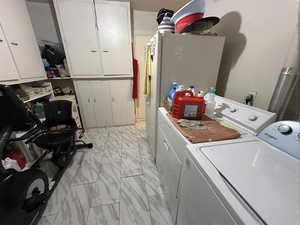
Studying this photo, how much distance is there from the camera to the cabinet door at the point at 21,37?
1.55 meters

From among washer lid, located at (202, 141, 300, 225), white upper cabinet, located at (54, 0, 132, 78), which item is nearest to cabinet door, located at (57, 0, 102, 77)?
white upper cabinet, located at (54, 0, 132, 78)

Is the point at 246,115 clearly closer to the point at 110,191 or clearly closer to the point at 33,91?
the point at 110,191

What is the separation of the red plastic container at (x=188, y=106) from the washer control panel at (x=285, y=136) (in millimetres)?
436

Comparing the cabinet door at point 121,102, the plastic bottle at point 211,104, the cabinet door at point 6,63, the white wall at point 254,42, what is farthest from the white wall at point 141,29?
the plastic bottle at point 211,104

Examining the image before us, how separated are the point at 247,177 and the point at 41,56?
3.21 m

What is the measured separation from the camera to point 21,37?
174 cm

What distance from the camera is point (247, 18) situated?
117cm

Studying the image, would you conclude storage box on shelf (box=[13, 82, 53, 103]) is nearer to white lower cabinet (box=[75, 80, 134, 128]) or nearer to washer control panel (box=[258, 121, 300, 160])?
white lower cabinet (box=[75, 80, 134, 128])

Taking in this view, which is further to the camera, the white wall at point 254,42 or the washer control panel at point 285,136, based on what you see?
the white wall at point 254,42

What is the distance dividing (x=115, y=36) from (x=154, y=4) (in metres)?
1.04

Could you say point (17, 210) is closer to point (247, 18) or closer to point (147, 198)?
point (147, 198)

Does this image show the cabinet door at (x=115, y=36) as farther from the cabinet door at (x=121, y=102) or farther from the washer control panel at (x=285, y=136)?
the washer control panel at (x=285, y=136)

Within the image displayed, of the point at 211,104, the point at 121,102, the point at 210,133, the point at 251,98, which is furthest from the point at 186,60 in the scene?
the point at 121,102

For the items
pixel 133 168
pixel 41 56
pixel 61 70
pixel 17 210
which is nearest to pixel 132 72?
pixel 61 70
